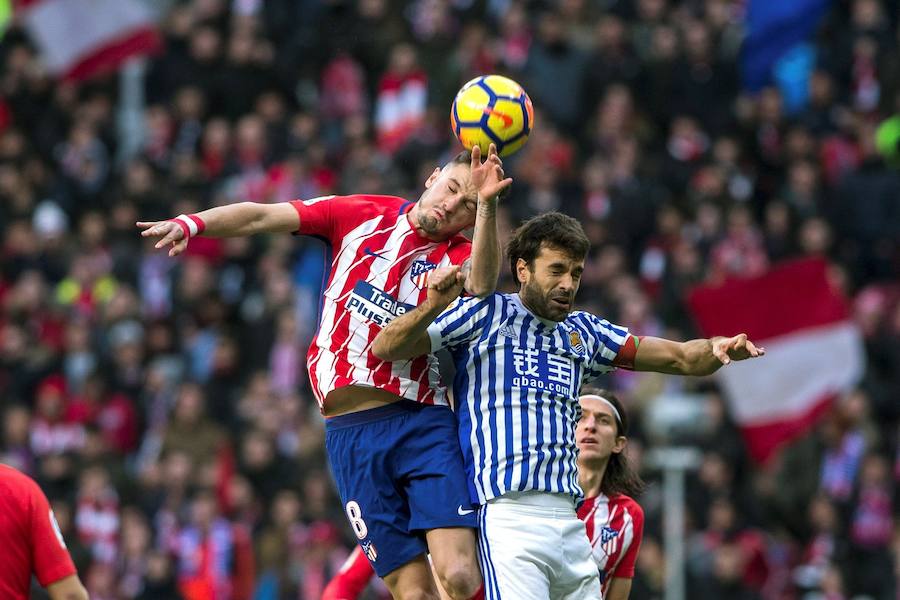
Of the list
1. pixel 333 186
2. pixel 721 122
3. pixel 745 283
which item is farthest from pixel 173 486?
pixel 721 122

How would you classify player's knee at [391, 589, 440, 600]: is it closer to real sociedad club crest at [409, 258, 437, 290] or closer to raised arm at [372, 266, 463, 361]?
raised arm at [372, 266, 463, 361]

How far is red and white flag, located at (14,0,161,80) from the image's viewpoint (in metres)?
20.6

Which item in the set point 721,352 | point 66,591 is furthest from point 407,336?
point 66,591

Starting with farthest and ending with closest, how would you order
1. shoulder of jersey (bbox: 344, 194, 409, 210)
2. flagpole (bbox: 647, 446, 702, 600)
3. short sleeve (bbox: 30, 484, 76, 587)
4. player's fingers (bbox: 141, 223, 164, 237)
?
flagpole (bbox: 647, 446, 702, 600), shoulder of jersey (bbox: 344, 194, 409, 210), short sleeve (bbox: 30, 484, 76, 587), player's fingers (bbox: 141, 223, 164, 237)

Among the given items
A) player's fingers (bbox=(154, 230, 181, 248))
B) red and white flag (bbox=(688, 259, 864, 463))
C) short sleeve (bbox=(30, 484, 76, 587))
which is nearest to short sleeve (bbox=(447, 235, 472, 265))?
player's fingers (bbox=(154, 230, 181, 248))

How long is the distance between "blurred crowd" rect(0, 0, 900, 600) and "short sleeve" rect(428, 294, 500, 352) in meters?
7.39

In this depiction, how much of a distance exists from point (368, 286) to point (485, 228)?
37.1 inches

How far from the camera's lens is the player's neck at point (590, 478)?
8.70 metres

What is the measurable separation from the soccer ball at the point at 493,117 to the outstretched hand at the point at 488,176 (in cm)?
22

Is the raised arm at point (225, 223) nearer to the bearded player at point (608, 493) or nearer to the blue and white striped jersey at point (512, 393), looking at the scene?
the blue and white striped jersey at point (512, 393)

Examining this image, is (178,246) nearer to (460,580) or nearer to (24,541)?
(24,541)

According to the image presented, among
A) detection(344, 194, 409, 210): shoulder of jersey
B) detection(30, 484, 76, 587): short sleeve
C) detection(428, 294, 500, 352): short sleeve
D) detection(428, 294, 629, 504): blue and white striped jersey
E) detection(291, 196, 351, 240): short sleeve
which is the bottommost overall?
detection(30, 484, 76, 587): short sleeve

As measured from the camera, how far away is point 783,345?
639 inches

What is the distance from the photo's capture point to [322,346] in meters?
8.23
